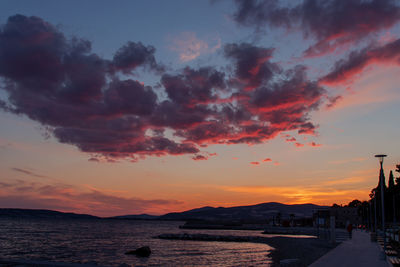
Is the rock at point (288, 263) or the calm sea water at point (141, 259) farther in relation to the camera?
the calm sea water at point (141, 259)

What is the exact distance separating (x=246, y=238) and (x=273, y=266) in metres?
44.6

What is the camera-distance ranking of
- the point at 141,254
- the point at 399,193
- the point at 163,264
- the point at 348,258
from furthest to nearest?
the point at 399,193 < the point at 141,254 < the point at 163,264 < the point at 348,258

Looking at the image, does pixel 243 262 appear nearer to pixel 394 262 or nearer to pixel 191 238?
pixel 394 262

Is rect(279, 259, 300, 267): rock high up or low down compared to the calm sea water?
up

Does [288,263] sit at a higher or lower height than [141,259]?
higher

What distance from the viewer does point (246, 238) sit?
241 ft

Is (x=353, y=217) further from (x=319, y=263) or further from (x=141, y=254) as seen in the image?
(x=319, y=263)

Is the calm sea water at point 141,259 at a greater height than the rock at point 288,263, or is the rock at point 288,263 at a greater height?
the rock at point 288,263

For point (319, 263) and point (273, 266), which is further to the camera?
point (273, 266)

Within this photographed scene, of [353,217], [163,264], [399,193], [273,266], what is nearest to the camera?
[273,266]

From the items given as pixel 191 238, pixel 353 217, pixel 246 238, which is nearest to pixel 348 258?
pixel 246 238

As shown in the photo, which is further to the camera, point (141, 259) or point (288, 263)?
point (141, 259)

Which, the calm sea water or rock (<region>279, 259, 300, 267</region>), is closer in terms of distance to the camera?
rock (<region>279, 259, 300, 267</region>)

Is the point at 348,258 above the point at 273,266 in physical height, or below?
above
